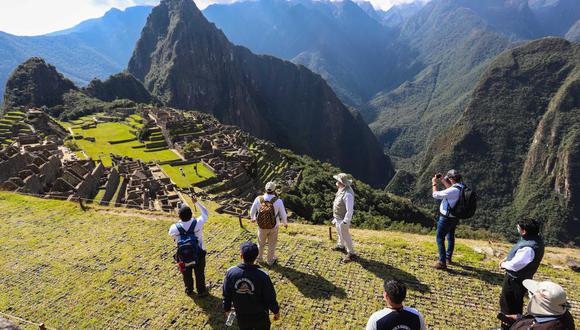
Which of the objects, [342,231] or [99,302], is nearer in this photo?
[99,302]

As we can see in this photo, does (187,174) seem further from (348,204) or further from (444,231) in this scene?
(444,231)

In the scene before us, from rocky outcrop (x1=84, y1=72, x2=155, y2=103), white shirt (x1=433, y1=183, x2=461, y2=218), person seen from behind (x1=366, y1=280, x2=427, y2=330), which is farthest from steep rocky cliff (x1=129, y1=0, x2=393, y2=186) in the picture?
person seen from behind (x1=366, y1=280, x2=427, y2=330)

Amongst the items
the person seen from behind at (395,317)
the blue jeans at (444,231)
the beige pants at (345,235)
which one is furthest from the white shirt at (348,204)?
the person seen from behind at (395,317)

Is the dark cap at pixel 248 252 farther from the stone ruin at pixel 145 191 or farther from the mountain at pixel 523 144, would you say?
the mountain at pixel 523 144

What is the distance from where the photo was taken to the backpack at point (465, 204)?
22.5 feet

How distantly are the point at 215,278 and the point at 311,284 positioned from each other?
7.05ft

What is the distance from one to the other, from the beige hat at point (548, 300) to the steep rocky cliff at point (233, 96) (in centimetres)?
13583

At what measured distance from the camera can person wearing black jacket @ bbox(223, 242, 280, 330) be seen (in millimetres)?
4590

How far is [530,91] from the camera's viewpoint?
11131 centimetres

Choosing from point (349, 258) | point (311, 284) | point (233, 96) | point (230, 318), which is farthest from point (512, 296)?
point (233, 96)

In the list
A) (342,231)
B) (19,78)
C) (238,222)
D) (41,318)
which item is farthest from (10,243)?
(19,78)

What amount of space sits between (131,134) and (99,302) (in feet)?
176

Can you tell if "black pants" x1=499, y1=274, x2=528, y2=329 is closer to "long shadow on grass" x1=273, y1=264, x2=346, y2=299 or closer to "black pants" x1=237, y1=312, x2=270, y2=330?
"long shadow on grass" x1=273, y1=264, x2=346, y2=299

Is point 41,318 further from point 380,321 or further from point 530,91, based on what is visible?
point 530,91
